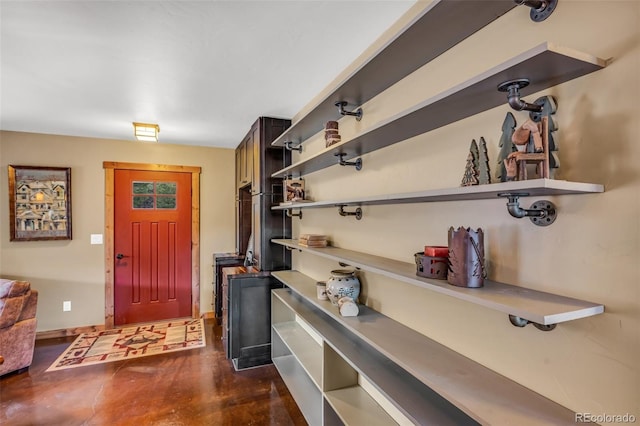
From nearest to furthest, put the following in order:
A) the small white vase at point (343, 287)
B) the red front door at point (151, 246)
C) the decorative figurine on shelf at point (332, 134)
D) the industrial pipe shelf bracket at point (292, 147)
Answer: the small white vase at point (343, 287)
the decorative figurine on shelf at point (332, 134)
the industrial pipe shelf bracket at point (292, 147)
the red front door at point (151, 246)

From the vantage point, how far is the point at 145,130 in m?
3.30

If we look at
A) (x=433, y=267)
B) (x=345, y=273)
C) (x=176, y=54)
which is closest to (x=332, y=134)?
(x=345, y=273)

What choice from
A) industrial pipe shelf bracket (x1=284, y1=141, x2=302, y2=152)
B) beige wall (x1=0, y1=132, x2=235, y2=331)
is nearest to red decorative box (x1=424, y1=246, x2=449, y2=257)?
industrial pipe shelf bracket (x1=284, y1=141, x2=302, y2=152)

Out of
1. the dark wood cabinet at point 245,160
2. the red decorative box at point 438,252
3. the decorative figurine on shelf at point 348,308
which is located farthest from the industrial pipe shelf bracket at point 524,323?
the dark wood cabinet at point 245,160

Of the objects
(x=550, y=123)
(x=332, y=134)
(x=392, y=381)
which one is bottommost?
(x=392, y=381)

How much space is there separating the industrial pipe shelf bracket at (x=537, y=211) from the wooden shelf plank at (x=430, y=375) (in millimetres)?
522

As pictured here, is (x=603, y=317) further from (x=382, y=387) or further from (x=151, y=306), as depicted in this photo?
(x=151, y=306)

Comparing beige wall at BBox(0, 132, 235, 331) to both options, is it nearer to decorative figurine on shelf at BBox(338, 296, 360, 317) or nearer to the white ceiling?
the white ceiling

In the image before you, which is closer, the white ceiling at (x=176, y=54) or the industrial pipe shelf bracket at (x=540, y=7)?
the industrial pipe shelf bracket at (x=540, y=7)

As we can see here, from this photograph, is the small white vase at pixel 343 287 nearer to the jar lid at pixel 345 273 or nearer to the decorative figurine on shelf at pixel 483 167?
the jar lid at pixel 345 273

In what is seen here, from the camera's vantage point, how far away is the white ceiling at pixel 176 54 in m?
1.49

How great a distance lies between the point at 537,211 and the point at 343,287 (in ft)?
3.78

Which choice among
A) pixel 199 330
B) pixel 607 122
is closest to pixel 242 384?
pixel 199 330

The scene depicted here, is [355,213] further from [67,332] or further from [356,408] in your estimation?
[67,332]
